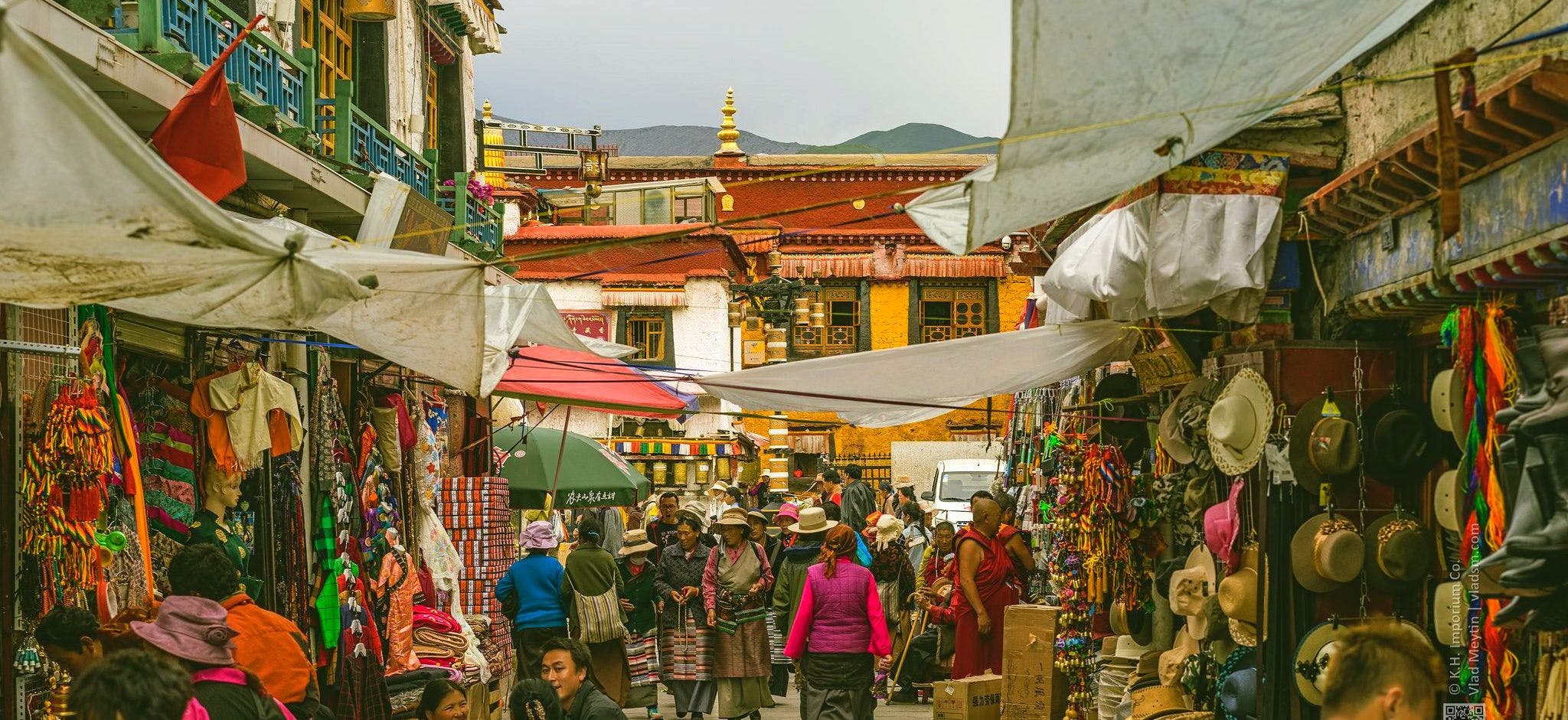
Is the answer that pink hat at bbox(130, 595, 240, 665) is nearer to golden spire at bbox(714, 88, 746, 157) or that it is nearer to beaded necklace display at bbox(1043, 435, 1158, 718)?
beaded necklace display at bbox(1043, 435, 1158, 718)

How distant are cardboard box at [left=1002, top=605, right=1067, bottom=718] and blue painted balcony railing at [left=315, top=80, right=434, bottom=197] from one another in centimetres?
553

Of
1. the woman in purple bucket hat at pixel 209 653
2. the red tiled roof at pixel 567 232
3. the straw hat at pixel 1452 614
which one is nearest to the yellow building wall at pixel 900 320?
the red tiled roof at pixel 567 232

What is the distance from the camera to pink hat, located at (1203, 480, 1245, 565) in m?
9.44

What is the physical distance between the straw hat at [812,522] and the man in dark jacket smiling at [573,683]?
6.60 m

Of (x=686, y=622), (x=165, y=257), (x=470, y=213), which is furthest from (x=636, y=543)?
(x=165, y=257)

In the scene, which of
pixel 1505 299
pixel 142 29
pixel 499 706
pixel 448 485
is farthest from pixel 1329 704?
pixel 448 485

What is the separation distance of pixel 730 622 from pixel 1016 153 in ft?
32.8

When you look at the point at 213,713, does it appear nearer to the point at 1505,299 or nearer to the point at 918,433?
the point at 1505,299

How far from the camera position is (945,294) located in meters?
44.4

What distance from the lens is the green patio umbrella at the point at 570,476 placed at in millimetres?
17281

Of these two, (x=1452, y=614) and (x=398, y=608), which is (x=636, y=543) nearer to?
(x=398, y=608)

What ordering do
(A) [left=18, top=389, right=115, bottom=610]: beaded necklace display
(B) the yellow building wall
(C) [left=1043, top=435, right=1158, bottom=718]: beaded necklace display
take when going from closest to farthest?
(A) [left=18, top=389, right=115, bottom=610]: beaded necklace display, (C) [left=1043, top=435, right=1158, bottom=718]: beaded necklace display, (B) the yellow building wall

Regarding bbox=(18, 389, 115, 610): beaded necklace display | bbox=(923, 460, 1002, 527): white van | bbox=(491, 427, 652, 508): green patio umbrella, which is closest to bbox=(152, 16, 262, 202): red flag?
bbox=(18, 389, 115, 610): beaded necklace display

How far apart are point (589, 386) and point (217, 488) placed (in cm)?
323
